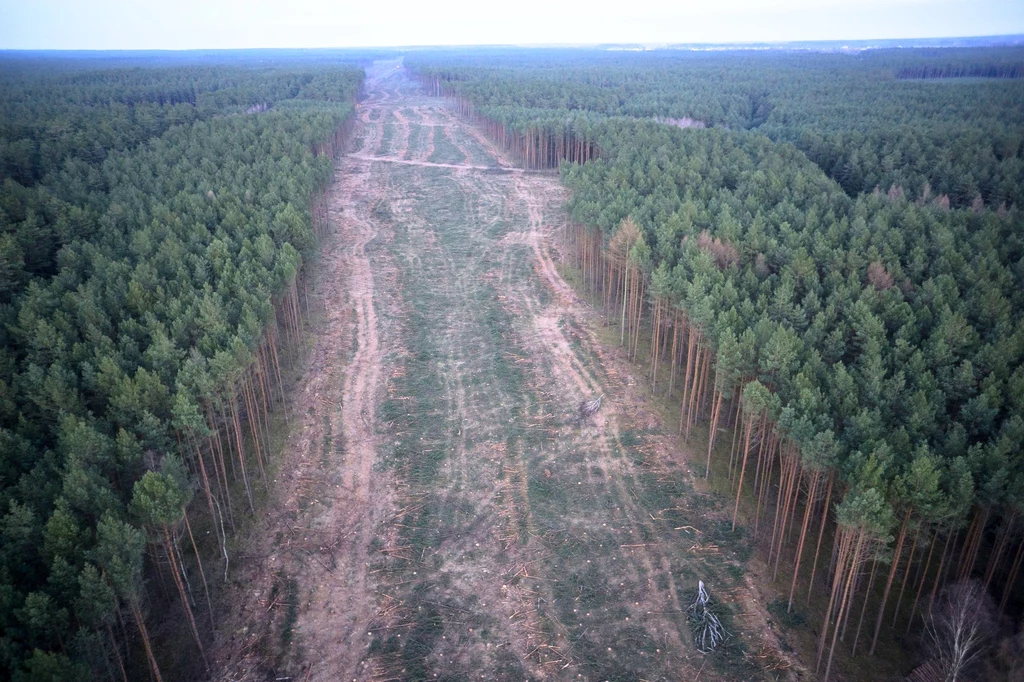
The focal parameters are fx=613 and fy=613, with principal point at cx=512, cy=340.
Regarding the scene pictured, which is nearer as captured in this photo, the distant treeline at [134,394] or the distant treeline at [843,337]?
the distant treeline at [134,394]

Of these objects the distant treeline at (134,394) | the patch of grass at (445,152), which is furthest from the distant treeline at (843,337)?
the patch of grass at (445,152)

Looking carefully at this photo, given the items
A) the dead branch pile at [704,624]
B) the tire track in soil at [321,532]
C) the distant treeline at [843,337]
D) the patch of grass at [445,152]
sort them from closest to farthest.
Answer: the distant treeline at [843,337] → the tire track in soil at [321,532] → the dead branch pile at [704,624] → the patch of grass at [445,152]

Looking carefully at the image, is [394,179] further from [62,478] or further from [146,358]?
[62,478]

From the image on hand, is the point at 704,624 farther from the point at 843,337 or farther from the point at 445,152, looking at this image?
the point at 445,152

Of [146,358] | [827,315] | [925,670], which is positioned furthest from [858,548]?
[146,358]

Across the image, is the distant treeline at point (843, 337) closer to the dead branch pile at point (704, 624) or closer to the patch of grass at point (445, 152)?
the dead branch pile at point (704, 624)

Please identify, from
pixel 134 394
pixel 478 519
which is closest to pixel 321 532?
pixel 478 519

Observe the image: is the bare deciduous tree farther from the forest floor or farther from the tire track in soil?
the tire track in soil
